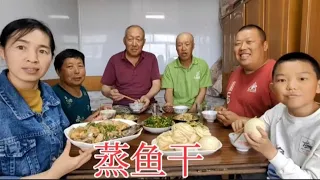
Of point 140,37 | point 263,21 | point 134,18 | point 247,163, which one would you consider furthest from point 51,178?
point 134,18

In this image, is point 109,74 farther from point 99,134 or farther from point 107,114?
point 99,134

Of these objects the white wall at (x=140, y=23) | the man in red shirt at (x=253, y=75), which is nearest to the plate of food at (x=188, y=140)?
the man in red shirt at (x=253, y=75)

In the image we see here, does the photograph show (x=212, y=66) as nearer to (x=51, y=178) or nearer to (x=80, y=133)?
(x=80, y=133)

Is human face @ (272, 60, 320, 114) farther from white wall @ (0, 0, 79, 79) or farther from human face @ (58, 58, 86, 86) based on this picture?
white wall @ (0, 0, 79, 79)

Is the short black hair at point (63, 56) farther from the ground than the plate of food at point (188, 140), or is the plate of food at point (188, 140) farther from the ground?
the short black hair at point (63, 56)

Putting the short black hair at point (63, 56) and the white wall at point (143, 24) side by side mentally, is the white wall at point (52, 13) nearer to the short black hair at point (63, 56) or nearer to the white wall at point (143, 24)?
the white wall at point (143, 24)

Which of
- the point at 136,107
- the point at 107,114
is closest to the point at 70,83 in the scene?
the point at 107,114

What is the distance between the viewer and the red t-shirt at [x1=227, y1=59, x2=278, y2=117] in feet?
4.65

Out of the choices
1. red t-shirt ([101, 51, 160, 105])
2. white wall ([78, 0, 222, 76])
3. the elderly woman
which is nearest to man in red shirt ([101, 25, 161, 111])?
red t-shirt ([101, 51, 160, 105])

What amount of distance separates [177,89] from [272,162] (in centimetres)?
143

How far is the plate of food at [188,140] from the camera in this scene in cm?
94

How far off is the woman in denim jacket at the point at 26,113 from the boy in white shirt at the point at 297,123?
2.11 ft

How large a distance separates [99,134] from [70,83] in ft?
2.30

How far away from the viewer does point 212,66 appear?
3.98 meters
